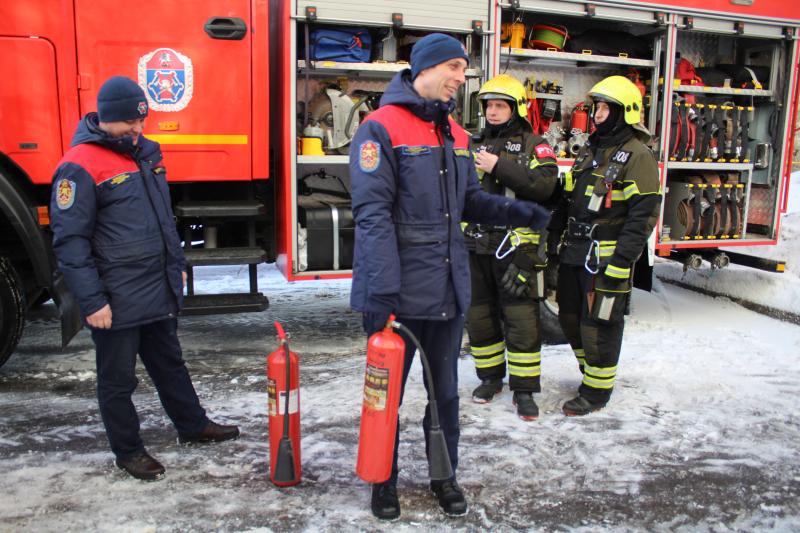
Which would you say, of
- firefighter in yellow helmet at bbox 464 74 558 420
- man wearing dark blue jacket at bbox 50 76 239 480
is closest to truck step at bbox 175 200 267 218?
man wearing dark blue jacket at bbox 50 76 239 480

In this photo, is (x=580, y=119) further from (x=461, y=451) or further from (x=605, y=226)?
(x=461, y=451)

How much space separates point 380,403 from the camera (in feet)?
8.45

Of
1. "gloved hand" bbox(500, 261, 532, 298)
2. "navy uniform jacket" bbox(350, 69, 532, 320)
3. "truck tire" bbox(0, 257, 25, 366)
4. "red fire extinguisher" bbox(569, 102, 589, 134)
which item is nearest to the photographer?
"navy uniform jacket" bbox(350, 69, 532, 320)

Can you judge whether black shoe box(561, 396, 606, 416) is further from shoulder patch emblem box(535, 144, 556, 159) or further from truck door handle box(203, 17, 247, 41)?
truck door handle box(203, 17, 247, 41)

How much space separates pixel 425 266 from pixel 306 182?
3.00 m

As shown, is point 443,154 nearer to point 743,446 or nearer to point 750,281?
point 743,446

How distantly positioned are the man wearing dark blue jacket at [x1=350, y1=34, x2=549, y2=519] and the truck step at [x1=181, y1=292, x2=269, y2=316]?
2157mm

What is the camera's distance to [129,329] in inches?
118

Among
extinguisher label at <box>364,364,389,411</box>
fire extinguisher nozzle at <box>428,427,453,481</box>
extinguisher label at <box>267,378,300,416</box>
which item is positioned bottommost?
fire extinguisher nozzle at <box>428,427,453,481</box>

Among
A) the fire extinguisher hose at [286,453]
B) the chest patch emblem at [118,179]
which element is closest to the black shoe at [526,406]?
the fire extinguisher hose at [286,453]

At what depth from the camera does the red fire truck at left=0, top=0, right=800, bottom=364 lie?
414cm

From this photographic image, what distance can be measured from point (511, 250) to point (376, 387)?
61.6 inches

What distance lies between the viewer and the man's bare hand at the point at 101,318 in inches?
111

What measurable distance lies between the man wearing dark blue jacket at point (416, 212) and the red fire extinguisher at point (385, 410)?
95mm
